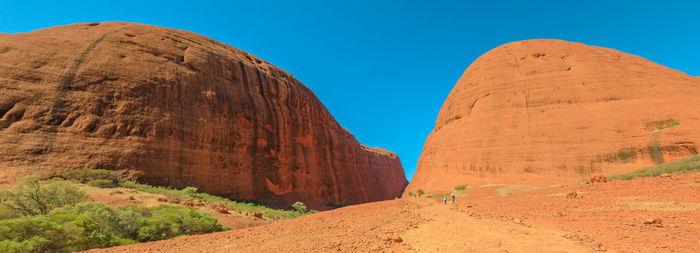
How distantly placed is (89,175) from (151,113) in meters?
4.98

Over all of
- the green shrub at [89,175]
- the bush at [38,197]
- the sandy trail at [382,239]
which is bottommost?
the sandy trail at [382,239]

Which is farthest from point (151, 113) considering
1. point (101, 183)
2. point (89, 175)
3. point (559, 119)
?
point (559, 119)

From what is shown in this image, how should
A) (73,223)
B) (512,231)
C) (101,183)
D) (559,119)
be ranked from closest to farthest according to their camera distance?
1. (73,223)
2. (512,231)
3. (101,183)
4. (559,119)

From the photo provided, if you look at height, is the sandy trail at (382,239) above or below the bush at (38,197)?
below

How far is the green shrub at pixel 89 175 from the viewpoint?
40.4 ft

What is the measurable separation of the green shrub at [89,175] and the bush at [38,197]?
5.17 metres

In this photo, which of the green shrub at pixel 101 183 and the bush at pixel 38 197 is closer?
the bush at pixel 38 197

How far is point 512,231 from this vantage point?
602cm

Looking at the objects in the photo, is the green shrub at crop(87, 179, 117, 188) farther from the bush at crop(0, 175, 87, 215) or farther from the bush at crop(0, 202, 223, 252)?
the bush at crop(0, 202, 223, 252)

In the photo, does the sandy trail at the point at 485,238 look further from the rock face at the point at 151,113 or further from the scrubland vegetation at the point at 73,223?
the rock face at the point at 151,113

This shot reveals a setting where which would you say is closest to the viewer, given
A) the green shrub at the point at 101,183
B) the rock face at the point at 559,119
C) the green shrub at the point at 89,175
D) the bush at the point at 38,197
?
the bush at the point at 38,197

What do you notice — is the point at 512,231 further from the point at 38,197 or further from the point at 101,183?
the point at 101,183

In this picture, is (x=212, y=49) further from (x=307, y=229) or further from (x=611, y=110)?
(x=611, y=110)

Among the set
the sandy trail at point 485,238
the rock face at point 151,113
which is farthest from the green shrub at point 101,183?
the sandy trail at point 485,238
